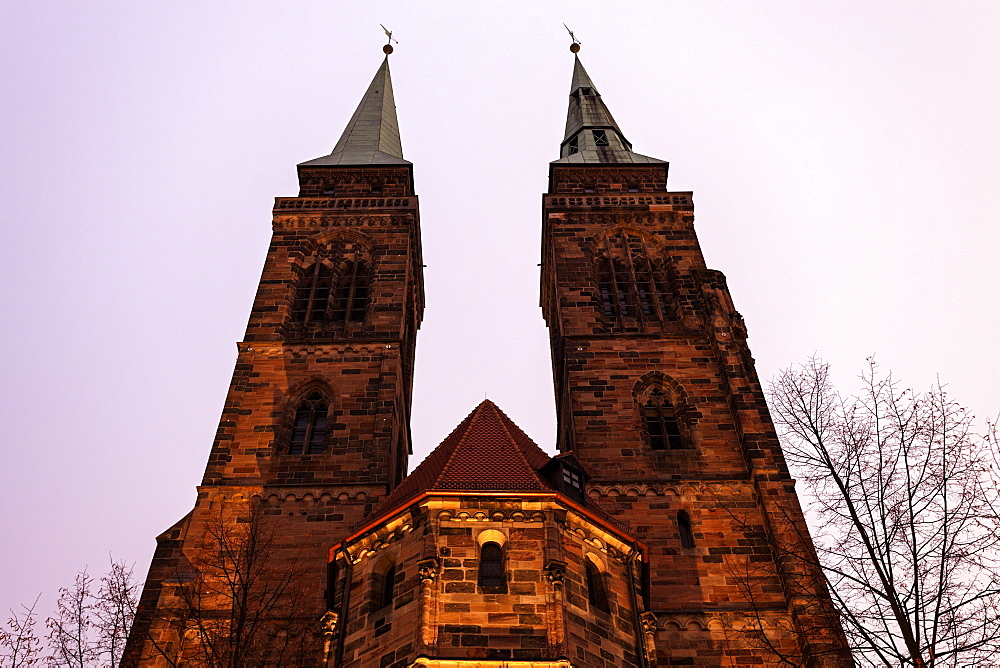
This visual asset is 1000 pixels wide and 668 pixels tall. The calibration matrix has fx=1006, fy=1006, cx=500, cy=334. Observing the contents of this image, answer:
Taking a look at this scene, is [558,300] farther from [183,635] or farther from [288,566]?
[183,635]

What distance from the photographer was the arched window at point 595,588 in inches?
609

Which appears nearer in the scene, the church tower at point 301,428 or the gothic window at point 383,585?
the gothic window at point 383,585

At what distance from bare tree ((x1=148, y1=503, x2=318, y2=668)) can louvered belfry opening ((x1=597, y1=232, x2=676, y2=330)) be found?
11.0m

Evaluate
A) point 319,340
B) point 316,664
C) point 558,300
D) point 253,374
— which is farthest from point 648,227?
point 316,664

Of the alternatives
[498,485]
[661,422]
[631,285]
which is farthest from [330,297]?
[498,485]

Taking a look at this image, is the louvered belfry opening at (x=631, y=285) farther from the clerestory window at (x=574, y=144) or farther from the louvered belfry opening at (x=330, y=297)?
the clerestory window at (x=574, y=144)

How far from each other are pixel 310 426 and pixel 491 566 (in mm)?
9719

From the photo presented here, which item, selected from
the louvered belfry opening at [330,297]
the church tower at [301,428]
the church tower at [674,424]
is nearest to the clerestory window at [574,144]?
the church tower at [674,424]

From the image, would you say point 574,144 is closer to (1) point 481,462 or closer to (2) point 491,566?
(1) point 481,462

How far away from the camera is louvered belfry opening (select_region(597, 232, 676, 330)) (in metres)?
26.8

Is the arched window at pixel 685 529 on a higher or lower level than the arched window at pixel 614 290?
lower

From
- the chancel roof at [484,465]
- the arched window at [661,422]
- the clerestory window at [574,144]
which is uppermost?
the clerestory window at [574,144]

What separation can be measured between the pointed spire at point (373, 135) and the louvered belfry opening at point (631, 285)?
859 cm

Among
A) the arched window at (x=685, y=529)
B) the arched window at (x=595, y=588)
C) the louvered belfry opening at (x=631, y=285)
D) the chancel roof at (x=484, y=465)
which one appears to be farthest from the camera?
the louvered belfry opening at (x=631, y=285)
